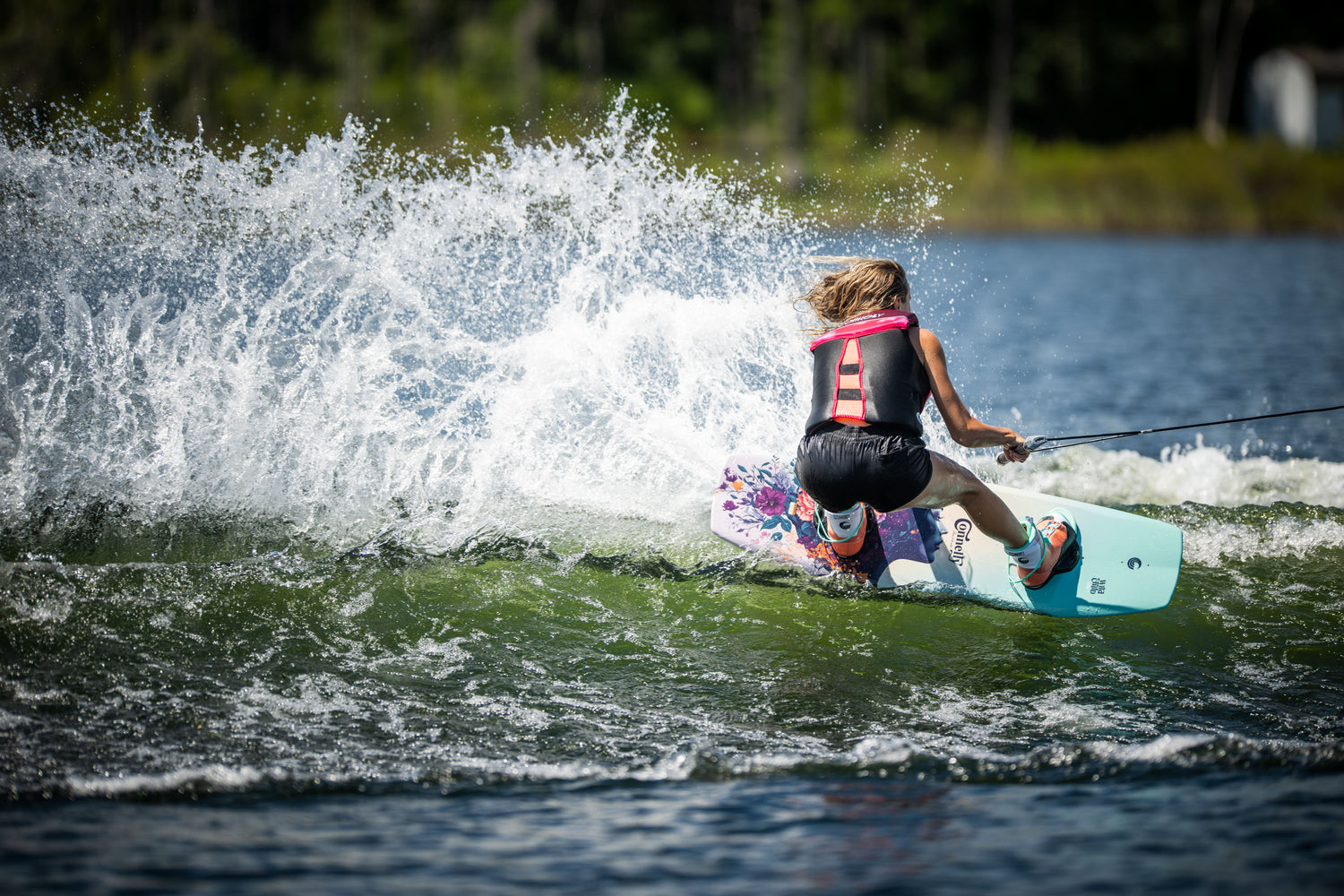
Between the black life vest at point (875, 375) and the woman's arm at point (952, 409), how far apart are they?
Result: 0.05m

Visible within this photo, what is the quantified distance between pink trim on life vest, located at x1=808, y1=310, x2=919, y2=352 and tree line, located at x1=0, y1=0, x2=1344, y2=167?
97.7 feet

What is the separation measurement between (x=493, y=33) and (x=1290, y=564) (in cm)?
4390

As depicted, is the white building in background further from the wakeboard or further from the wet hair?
the wet hair

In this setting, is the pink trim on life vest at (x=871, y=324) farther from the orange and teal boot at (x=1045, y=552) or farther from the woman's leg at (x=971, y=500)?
the orange and teal boot at (x=1045, y=552)

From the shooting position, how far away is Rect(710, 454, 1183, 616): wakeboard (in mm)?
5742

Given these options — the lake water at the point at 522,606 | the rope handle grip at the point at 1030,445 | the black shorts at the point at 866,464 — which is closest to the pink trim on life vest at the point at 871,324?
the black shorts at the point at 866,464

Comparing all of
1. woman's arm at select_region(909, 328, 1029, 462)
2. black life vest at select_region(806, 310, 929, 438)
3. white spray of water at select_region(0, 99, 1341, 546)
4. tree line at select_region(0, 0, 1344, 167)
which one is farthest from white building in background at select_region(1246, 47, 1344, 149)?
black life vest at select_region(806, 310, 929, 438)

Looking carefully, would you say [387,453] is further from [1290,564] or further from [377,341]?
[1290,564]

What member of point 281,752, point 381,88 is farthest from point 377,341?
point 381,88

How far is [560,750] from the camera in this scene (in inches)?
169

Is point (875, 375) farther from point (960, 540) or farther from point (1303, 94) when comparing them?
point (1303, 94)

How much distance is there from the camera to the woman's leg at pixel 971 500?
5.15 m

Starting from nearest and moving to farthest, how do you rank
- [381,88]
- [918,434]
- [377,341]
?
1. [918,434]
2. [377,341]
3. [381,88]

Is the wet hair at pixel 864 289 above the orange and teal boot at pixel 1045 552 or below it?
above
